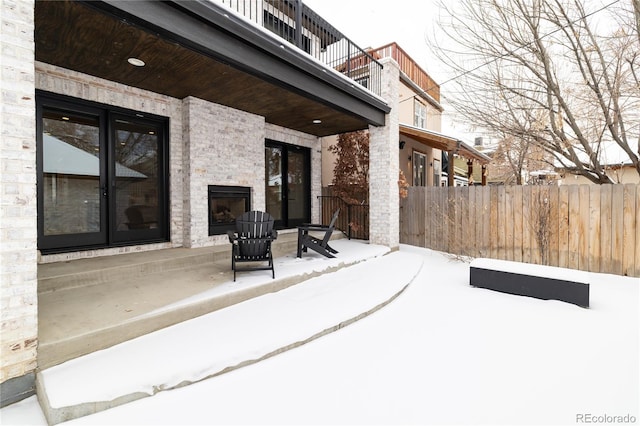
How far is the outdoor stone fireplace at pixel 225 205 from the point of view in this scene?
228 inches

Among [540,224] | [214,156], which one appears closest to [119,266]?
[214,156]

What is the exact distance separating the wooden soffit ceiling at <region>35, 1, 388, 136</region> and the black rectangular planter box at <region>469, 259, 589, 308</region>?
3.88 meters

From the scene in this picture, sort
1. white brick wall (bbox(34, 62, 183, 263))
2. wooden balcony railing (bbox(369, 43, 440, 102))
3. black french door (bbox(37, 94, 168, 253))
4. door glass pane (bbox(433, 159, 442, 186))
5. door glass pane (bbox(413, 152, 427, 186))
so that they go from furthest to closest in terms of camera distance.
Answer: door glass pane (bbox(433, 159, 442, 186))
door glass pane (bbox(413, 152, 427, 186))
wooden balcony railing (bbox(369, 43, 440, 102))
black french door (bbox(37, 94, 168, 253))
white brick wall (bbox(34, 62, 183, 263))

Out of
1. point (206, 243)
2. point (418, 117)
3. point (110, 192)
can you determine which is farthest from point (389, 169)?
point (418, 117)

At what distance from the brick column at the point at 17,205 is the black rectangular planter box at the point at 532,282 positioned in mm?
5439

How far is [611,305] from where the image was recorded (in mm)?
3832

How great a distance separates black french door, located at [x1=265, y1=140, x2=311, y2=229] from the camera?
764 cm

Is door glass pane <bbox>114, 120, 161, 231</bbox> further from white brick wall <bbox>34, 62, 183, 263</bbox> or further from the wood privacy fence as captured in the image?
the wood privacy fence

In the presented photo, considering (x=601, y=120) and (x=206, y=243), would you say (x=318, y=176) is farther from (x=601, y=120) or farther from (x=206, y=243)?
(x=601, y=120)

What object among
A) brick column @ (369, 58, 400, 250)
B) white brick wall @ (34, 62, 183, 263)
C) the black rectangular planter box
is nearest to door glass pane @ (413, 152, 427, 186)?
brick column @ (369, 58, 400, 250)

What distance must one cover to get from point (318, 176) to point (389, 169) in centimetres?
271

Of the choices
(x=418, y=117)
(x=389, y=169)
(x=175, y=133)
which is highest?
(x=418, y=117)

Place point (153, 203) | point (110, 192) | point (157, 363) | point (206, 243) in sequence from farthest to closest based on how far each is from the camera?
point (206, 243) → point (153, 203) → point (110, 192) → point (157, 363)

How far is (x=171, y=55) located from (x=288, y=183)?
4.70 metres
